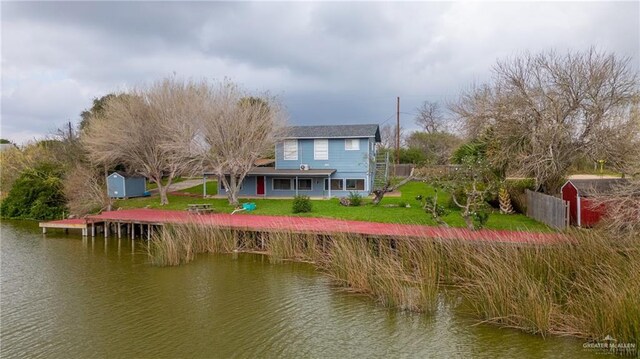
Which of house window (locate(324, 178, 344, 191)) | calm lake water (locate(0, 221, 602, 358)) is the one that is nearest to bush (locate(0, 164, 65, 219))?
calm lake water (locate(0, 221, 602, 358))

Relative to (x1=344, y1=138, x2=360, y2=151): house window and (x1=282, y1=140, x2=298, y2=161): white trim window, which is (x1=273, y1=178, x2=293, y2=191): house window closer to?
(x1=282, y1=140, x2=298, y2=161): white trim window

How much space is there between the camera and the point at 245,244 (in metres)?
17.8

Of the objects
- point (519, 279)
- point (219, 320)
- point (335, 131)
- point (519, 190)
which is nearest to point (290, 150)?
point (335, 131)

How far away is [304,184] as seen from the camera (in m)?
31.4

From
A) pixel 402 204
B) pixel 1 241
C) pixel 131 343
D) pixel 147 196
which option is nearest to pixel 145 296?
pixel 131 343

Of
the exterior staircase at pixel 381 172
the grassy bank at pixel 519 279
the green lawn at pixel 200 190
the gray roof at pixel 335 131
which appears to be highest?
the gray roof at pixel 335 131

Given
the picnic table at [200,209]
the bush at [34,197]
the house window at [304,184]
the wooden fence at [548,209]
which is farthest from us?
the house window at [304,184]

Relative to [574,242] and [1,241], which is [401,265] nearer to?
[574,242]

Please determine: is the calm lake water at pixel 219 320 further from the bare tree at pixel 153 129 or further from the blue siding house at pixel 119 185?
the blue siding house at pixel 119 185

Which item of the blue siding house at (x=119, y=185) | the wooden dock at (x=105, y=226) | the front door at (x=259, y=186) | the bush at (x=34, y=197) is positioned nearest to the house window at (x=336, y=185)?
the front door at (x=259, y=186)

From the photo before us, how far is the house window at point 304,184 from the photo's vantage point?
3134 centimetres

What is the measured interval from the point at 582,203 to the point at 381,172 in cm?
1779

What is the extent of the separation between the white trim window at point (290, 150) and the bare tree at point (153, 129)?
7630 millimetres

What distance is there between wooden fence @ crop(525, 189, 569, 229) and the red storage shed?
23.2 inches
